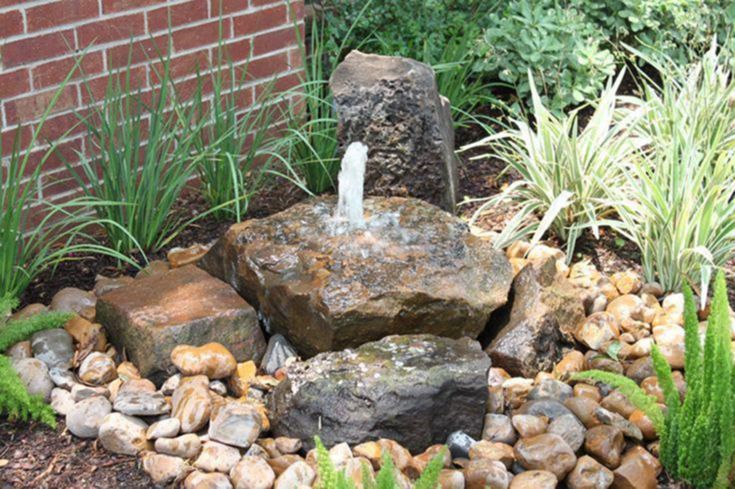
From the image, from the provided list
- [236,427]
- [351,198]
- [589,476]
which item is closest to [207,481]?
[236,427]

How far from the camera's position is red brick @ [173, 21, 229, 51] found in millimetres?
4836

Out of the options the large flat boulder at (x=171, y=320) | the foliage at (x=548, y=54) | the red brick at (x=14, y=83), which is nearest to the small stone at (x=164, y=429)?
the large flat boulder at (x=171, y=320)

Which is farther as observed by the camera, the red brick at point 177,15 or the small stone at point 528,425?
the red brick at point 177,15

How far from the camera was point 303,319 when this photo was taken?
378cm

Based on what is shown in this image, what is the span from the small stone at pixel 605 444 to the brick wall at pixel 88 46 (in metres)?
2.07

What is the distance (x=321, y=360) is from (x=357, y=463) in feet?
1.43

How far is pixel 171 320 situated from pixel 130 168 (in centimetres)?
86

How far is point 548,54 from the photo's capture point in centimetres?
564

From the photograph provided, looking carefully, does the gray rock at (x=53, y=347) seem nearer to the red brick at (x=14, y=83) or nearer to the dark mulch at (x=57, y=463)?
the dark mulch at (x=57, y=463)

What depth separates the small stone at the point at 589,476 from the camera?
11.0ft

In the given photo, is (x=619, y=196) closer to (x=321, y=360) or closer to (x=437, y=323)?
(x=437, y=323)

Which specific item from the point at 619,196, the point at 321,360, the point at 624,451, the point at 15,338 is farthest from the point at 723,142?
the point at 15,338

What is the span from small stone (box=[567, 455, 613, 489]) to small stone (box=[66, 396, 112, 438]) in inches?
56.7

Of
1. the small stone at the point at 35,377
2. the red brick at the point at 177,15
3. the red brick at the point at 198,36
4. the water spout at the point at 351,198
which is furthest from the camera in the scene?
the red brick at the point at 198,36
